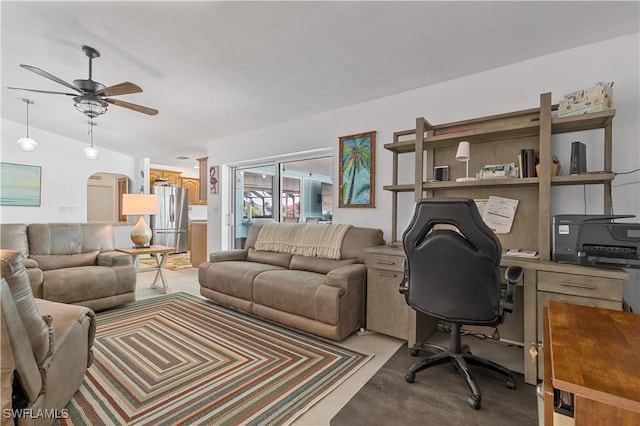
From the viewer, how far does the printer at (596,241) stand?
1697mm

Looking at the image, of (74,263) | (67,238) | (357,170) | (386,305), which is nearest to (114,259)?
(74,263)

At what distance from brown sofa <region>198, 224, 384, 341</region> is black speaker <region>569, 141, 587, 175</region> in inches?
65.2

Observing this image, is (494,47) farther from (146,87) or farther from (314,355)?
(146,87)

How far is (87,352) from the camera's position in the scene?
1880 millimetres

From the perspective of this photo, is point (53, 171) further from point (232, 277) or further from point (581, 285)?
point (581, 285)

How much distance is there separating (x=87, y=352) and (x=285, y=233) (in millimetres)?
2272

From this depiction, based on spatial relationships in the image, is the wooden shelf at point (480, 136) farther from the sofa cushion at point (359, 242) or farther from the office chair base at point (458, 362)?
the office chair base at point (458, 362)

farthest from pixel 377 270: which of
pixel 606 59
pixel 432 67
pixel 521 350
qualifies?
pixel 606 59

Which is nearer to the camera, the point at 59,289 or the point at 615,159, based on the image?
the point at 615,159

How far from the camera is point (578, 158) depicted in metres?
2.12

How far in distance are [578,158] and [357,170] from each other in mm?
2009

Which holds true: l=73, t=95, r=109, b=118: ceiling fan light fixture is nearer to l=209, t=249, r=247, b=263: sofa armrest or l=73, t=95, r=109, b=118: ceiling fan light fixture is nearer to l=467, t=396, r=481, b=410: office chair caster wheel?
l=209, t=249, r=247, b=263: sofa armrest

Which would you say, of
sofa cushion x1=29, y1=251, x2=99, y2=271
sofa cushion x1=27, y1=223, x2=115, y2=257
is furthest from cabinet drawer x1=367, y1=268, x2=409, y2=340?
sofa cushion x1=27, y1=223, x2=115, y2=257

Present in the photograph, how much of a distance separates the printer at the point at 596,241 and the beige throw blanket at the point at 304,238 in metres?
1.88
